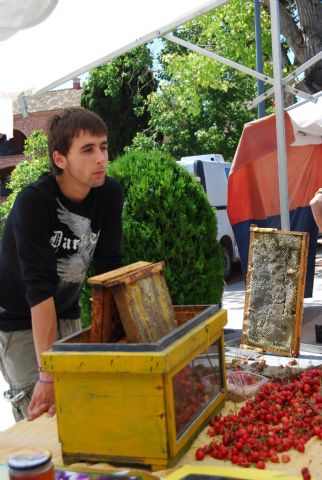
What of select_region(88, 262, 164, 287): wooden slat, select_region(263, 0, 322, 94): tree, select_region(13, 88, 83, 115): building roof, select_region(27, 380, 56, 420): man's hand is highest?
select_region(13, 88, 83, 115): building roof

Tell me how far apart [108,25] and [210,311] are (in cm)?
178

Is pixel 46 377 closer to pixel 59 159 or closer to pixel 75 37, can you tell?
pixel 59 159

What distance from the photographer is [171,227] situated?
5137 millimetres

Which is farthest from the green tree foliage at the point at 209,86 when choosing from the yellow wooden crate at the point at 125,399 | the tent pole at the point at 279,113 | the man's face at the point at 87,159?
the yellow wooden crate at the point at 125,399

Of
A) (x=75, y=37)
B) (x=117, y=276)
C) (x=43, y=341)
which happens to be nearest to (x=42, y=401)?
(x=43, y=341)

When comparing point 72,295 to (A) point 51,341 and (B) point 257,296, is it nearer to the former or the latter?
(A) point 51,341

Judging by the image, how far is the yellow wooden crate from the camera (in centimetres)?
165

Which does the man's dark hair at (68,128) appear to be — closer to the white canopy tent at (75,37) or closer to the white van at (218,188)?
the white canopy tent at (75,37)

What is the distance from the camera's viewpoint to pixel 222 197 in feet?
41.7

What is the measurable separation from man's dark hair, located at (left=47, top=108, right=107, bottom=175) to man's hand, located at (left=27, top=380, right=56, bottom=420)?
79 centimetres

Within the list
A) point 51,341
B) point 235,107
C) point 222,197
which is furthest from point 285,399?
point 235,107

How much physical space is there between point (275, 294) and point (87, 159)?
3136 mm

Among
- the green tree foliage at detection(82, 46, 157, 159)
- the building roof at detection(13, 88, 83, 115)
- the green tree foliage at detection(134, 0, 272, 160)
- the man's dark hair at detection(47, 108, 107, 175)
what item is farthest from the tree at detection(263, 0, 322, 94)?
the building roof at detection(13, 88, 83, 115)

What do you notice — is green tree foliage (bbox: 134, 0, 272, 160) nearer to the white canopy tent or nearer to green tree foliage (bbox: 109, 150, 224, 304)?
green tree foliage (bbox: 109, 150, 224, 304)
